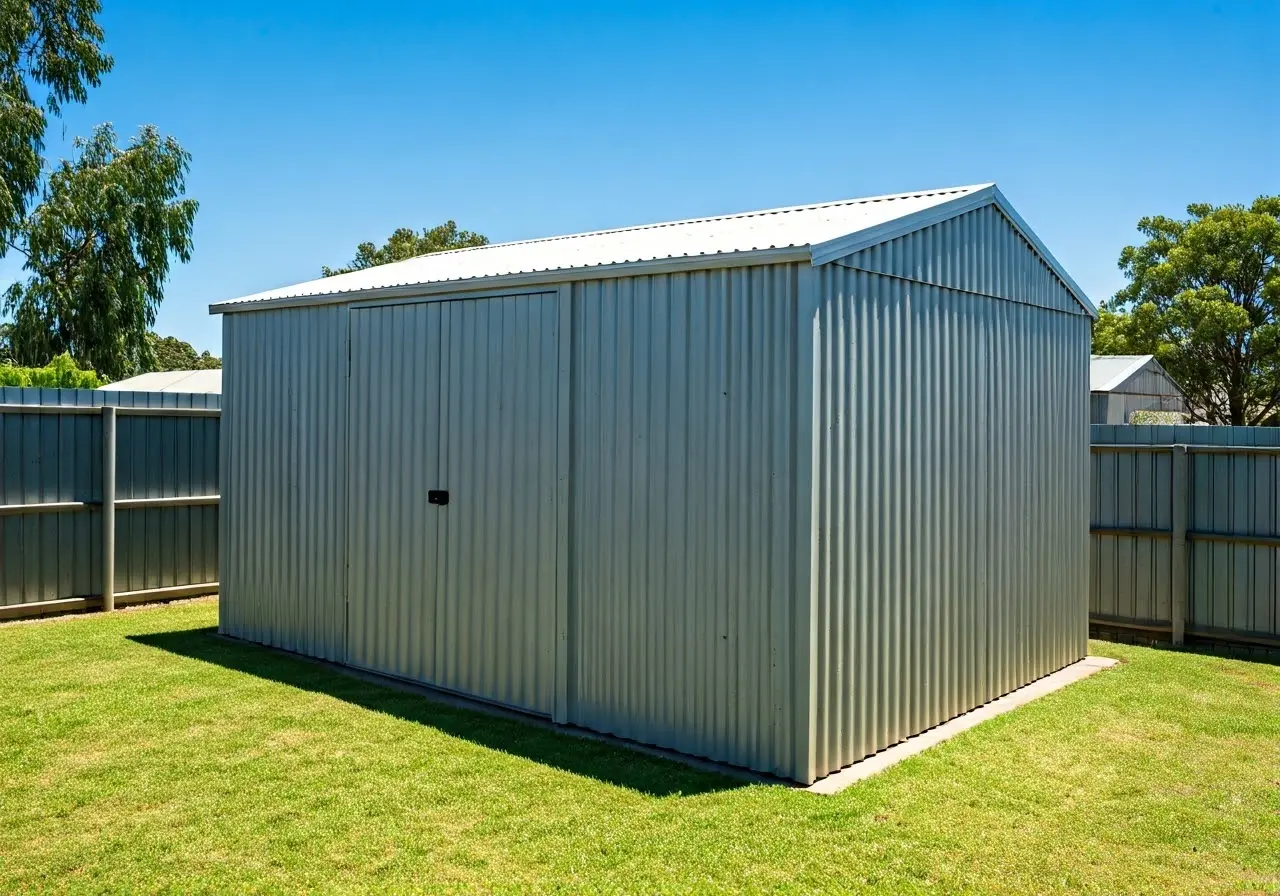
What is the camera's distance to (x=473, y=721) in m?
6.42

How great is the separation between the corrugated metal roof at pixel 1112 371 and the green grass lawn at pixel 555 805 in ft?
45.4

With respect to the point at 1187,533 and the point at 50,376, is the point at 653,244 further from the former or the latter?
the point at 50,376

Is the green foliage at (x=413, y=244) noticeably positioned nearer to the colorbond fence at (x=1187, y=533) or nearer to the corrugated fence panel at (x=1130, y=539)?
the corrugated fence panel at (x=1130, y=539)

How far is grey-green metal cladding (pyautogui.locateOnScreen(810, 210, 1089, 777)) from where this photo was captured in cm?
561

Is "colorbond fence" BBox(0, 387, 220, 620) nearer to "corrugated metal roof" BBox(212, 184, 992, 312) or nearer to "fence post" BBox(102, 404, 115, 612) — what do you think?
"fence post" BBox(102, 404, 115, 612)

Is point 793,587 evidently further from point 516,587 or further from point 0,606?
Answer: point 0,606

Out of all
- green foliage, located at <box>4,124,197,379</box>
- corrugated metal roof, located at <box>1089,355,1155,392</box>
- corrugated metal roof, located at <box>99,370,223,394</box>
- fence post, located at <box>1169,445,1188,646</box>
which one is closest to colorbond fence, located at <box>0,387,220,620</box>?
corrugated metal roof, located at <box>99,370,223,394</box>

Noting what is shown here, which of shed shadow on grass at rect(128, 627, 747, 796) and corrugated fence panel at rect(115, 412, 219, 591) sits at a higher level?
corrugated fence panel at rect(115, 412, 219, 591)

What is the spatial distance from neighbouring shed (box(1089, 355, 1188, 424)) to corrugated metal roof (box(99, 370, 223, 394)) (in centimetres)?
1404

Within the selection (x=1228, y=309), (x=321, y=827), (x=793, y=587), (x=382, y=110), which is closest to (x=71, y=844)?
(x=321, y=827)

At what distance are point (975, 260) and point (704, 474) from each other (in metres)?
2.54

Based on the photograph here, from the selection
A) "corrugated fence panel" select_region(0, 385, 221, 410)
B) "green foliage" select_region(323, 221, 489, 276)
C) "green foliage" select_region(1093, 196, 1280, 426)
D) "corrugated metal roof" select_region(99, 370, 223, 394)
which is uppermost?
"green foliage" select_region(323, 221, 489, 276)

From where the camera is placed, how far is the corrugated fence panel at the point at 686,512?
216 inches

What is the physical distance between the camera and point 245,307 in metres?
8.82
